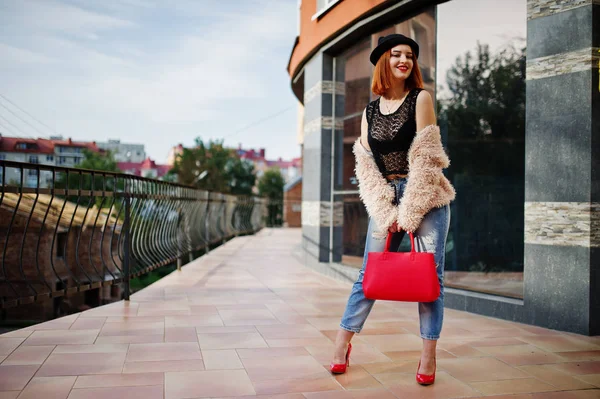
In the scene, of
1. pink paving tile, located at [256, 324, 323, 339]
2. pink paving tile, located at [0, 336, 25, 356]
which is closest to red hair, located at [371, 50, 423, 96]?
pink paving tile, located at [256, 324, 323, 339]

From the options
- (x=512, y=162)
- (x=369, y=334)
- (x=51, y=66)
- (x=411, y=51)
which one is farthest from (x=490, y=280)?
(x=51, y=66)

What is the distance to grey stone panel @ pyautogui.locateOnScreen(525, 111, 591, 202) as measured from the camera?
4363 mm

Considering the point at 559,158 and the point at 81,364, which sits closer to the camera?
the point at 81,364

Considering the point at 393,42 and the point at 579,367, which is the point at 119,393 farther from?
the point at 579,367

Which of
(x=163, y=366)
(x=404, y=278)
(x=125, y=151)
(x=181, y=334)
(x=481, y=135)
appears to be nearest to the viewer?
(x=404, y=278)

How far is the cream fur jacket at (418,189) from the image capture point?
2902mm

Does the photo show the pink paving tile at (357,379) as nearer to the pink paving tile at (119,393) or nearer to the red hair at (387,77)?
the pink paving tile at (119,393)

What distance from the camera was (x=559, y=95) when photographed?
14.9 feet

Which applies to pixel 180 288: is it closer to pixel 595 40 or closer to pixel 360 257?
pixel 360 257

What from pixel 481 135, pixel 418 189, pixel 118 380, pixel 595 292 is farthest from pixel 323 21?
pixel 118 380

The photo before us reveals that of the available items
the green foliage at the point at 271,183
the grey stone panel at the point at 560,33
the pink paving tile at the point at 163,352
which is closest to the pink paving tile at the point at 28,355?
the pink paving tile at the point at 163,352

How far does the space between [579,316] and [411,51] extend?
2.61m

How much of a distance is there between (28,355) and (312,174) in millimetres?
5528

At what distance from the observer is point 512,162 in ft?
19.7
